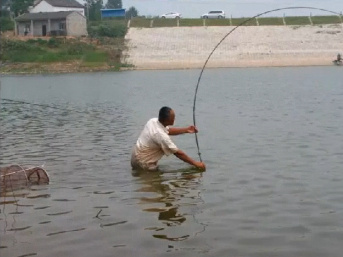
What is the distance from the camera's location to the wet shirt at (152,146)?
33.7ft

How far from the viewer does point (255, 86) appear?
3394 cm

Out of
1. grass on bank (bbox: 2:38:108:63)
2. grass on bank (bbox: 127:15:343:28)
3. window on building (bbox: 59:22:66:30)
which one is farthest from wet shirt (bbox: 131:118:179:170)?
window on building (bbox: 59:22:66:30)

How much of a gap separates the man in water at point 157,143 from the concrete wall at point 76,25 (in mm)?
62948

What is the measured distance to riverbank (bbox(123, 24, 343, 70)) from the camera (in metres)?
58.5

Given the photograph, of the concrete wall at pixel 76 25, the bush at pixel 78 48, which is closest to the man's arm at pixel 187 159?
the bush at pixel 78 48

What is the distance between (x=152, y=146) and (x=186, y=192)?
1573 millimetres

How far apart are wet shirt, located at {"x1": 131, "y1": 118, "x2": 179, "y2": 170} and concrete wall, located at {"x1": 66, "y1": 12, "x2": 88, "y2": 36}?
62.9 meters

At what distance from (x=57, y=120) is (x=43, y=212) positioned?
12927mm

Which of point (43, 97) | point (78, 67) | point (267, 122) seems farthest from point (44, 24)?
point (267, 122)

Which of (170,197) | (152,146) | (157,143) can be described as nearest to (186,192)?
(170,197)

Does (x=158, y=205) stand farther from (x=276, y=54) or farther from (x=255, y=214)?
(x=276, y=54)

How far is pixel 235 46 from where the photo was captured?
62438 millimetres

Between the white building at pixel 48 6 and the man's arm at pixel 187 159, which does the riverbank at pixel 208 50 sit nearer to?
the white building at pixel 48 6

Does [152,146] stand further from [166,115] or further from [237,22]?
[237,22]
